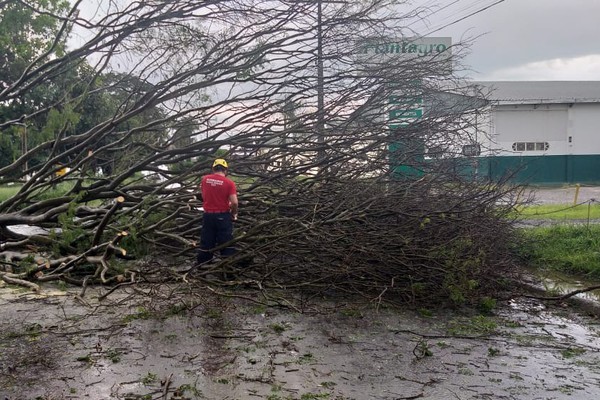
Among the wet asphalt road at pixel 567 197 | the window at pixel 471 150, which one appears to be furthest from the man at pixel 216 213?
the wet asphalt road at pixel 567 197

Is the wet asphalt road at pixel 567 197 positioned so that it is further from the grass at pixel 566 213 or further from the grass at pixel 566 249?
the grass at pixel 566 249

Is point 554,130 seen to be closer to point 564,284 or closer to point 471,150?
point 471,150

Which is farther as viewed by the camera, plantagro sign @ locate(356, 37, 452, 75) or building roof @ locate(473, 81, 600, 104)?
building roof @ locate(473, 81, 600, 104)

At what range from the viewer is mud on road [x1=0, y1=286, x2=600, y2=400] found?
4488 mm

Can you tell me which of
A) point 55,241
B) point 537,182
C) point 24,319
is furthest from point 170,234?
point 537,182

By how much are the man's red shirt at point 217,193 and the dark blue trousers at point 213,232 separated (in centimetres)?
8

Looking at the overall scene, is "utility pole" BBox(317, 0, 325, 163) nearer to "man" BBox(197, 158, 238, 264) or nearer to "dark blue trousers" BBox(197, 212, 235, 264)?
"man" BBox(197, 158, 238, 264)

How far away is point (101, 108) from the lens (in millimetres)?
10109

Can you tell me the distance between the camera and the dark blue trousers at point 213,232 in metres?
7.18

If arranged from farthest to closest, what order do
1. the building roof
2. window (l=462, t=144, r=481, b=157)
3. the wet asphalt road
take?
the building roof
the wet asphalt road
window (l=462, t=144, r=481, b=157)

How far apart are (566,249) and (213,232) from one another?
6107mm

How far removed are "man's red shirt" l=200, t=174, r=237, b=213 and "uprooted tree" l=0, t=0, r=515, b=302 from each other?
16.8 inches

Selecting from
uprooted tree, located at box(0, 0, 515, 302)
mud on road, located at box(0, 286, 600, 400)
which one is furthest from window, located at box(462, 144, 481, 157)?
mud on road, located at box(0, 286, 600, 400)

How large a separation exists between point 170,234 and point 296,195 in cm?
159
